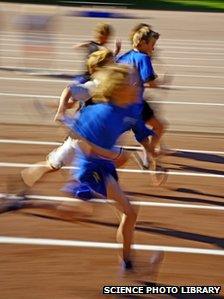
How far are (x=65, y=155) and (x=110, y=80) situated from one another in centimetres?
112

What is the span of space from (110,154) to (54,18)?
29.0 meters

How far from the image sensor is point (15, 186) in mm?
7844

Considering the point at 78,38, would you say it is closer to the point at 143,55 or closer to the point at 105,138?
the point at 143,55

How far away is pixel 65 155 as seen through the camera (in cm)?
619

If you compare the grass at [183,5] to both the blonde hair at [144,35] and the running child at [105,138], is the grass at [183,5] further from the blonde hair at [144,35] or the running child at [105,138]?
the running child at [105,138]

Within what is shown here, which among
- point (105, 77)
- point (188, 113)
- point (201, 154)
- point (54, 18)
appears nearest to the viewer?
point (105, 77)

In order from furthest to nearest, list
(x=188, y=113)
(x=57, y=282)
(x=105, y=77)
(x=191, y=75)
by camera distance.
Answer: (x=191, y=75) < (x=188, y=113) < (x=57, y=282) < (x=105, y=77)

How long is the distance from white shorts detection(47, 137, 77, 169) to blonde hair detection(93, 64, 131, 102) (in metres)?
0.66

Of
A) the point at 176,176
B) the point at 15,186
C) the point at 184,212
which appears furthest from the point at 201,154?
the point at 15,186

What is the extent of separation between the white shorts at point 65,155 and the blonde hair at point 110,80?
66cm

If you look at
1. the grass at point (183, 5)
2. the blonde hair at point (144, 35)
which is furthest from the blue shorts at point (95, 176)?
the grass at point (183, 5)

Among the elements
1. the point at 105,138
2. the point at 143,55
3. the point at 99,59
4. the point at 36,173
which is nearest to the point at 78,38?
the point at 143,55

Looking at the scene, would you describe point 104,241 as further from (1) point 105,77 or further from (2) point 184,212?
(1) point 105,77

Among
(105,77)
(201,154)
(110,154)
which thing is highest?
(105,77)
